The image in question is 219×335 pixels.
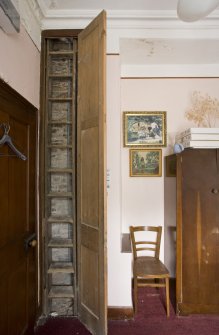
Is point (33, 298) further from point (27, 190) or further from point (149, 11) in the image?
point (149, 11)

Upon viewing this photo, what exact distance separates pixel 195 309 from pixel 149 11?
10.0ft

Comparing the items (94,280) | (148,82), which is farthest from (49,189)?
(148,82)

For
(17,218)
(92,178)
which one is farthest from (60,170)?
(17,218)

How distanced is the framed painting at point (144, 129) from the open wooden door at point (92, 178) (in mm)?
1026

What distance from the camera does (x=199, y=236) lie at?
2391 mm

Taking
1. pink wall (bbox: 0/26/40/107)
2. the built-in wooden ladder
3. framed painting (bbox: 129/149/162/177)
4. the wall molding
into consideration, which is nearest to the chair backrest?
framed painting (bbox: 129/149/162/177)

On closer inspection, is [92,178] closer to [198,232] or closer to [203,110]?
[198,232]

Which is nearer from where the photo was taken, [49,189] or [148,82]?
[49,189]

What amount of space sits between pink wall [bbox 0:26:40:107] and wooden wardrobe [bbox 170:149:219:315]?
1631 millimetres

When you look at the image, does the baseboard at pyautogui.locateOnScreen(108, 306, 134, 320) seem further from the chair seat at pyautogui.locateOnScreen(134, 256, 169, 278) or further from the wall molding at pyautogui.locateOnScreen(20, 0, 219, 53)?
the wall molding at pyautogui.locateOnScreen(20, 0, 219, 53)

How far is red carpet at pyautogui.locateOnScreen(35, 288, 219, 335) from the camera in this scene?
221 cm

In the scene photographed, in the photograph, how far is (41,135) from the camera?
7.68ft

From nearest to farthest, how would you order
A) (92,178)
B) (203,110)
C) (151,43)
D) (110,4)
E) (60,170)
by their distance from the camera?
1. (92,178)
2. (110,4)
3. (60,170)
4. (151,43)
5. (203,110)

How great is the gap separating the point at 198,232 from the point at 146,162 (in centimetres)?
111
